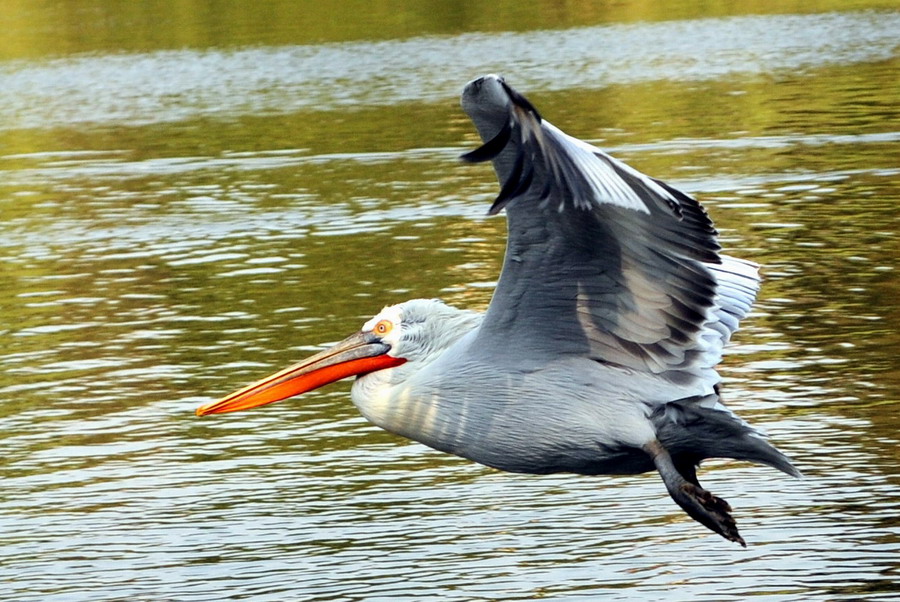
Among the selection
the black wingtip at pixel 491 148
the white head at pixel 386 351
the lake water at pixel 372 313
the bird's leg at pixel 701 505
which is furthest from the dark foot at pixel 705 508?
the black wingtip at pixel 491 148

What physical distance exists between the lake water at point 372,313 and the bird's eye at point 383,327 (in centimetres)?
126

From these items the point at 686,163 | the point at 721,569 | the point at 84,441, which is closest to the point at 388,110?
the point at 686,163

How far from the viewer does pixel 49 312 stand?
550 inches

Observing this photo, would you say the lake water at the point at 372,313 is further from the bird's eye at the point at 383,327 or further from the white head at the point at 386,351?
the bird's eye at the point at 383,327

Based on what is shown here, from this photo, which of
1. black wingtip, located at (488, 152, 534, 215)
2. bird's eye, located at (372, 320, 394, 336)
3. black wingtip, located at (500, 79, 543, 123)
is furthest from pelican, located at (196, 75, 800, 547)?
black wingtip, located at (500, 79, 543, 123)

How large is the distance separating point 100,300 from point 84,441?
15.3ft

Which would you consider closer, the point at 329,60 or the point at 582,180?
the point at 582,180

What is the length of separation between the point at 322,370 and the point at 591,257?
4.25 feet

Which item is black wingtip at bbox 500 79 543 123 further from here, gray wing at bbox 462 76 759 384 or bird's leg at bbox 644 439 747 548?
bird's leg at bbox 644 439 747 548

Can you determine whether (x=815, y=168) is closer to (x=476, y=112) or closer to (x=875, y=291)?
(x=875, y=291)

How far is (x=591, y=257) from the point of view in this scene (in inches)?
234

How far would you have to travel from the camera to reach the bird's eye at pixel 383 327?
649 cm

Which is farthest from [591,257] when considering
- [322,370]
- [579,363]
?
[322,370]

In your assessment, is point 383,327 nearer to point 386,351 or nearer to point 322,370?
point 386,351
